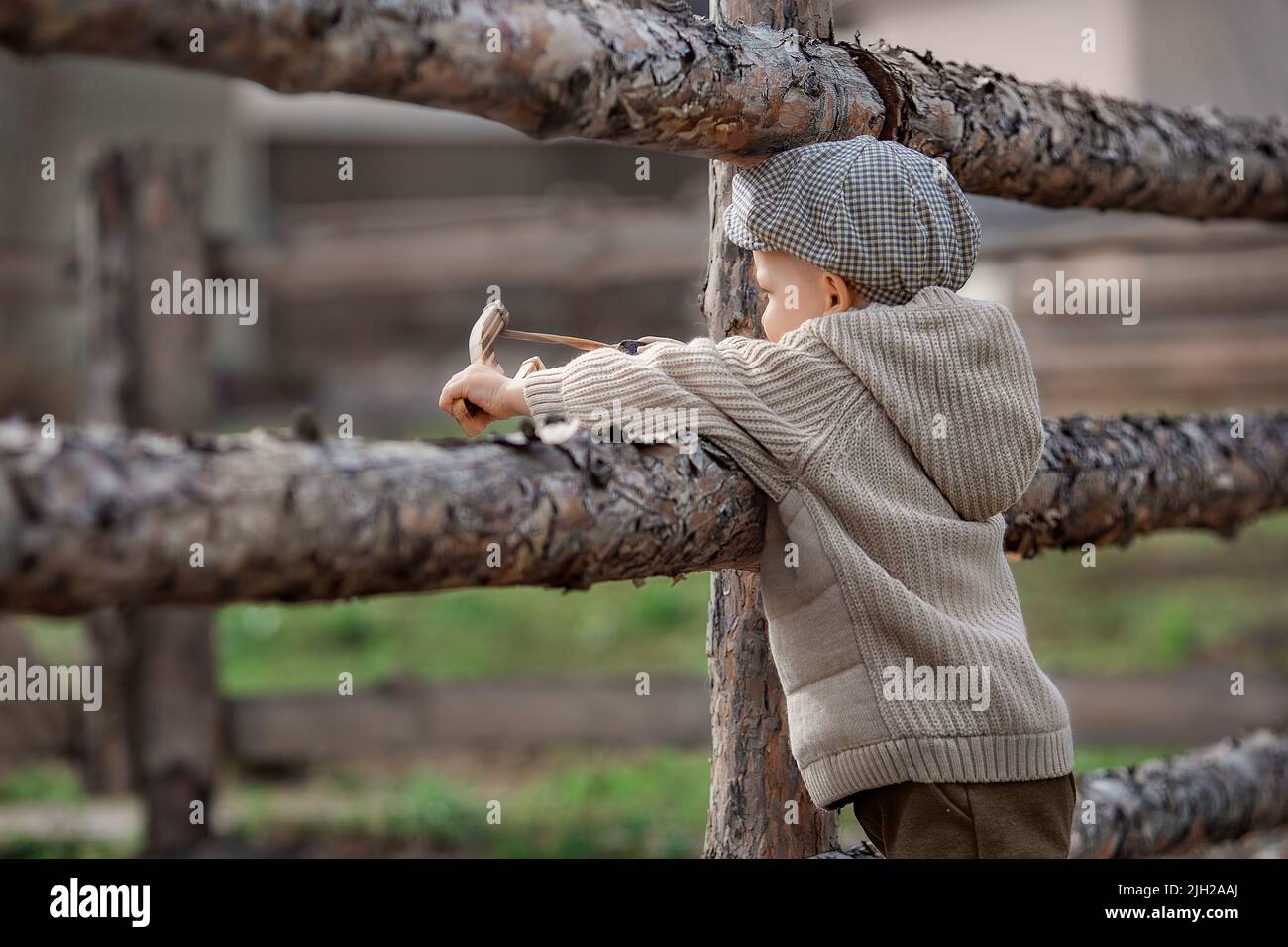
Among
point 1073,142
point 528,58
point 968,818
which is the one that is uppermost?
Result: point 1073,142

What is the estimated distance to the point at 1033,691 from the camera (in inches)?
62.8

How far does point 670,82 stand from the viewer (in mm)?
1570

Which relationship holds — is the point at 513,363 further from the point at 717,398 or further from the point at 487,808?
the point at 717,398

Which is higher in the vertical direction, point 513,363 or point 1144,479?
point 513,363

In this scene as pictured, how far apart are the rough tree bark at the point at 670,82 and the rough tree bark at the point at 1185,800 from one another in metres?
0.97

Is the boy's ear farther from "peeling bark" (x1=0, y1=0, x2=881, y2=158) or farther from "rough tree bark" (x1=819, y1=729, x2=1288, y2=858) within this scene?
"rough tree bark" (x1=819, y1=729, x2=1288, y2=858)

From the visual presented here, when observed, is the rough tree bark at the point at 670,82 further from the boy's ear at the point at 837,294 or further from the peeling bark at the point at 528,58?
the boy's ear at the point at 837,294

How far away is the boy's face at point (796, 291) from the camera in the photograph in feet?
5.28

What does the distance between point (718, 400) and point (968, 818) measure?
54 centimetres

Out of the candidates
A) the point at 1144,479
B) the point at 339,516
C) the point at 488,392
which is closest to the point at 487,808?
the point at 1144,479

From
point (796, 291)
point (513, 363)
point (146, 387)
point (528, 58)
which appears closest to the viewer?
point (528, 58)
